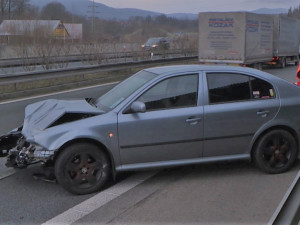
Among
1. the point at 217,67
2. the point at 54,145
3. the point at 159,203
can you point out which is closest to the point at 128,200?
the point at 159,203

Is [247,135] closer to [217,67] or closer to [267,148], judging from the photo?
[267,148]

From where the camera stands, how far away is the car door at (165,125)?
4715 millimetres

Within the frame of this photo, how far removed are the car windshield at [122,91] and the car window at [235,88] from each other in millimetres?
780

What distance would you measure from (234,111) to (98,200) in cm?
201

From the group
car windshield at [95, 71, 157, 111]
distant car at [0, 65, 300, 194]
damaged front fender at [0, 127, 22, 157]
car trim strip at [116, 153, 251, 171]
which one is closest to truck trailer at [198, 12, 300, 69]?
distant car at [0, 65, 300, 194]

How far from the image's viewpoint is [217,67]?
5348 millimetres

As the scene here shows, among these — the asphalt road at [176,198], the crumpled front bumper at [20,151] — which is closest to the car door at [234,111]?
the asphalt road at [176,198]

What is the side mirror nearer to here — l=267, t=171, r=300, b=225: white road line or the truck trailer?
l=267, t=171, r=300, b=225: white road line

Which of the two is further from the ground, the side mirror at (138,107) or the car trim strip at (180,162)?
the side mirror at (138,107)

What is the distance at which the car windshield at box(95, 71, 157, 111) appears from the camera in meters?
4.99

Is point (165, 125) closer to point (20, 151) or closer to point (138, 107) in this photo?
point (138, 107)

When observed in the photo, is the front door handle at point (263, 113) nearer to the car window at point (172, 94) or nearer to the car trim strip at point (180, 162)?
the car trim strip at point (180, 162)

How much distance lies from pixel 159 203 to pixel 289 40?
88.0 ft

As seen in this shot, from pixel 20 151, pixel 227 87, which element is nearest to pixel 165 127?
pixel 227 87
